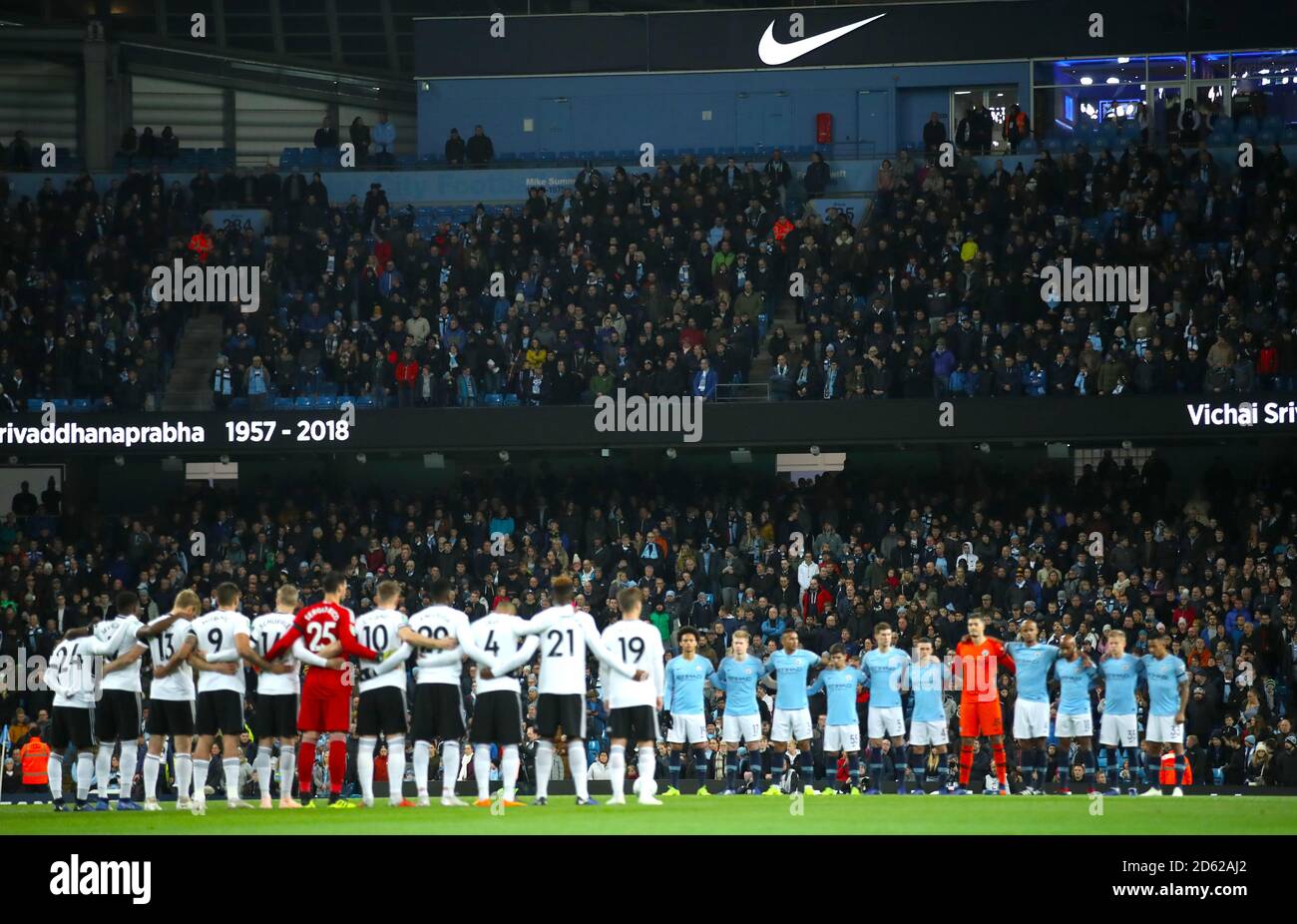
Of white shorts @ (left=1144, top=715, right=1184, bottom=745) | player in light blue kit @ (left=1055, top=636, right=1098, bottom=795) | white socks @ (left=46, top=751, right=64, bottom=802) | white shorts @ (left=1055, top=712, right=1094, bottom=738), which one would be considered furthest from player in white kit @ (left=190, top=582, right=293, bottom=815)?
white shorts @ (left=1144, top=715, right=1184, bottom=745)

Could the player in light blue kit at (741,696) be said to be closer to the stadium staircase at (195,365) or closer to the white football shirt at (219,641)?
the white football shirt at (219,641)

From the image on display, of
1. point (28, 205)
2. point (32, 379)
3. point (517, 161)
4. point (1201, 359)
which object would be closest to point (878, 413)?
point (1201, 359)

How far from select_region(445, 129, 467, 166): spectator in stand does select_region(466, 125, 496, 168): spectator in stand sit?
0.15 m

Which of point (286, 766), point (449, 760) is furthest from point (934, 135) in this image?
point (286, 766)

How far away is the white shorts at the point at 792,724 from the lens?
24.2 meters

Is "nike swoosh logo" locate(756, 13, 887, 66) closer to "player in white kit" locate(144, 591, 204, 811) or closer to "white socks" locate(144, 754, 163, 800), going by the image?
"player in white kit" locate(144, 591, 204, 811)

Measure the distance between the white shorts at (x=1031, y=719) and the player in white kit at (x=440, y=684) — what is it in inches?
323

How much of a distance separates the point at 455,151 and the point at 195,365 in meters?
8.35

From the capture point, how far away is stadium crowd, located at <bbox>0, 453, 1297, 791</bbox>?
2850 cm

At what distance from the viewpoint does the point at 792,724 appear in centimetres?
2423

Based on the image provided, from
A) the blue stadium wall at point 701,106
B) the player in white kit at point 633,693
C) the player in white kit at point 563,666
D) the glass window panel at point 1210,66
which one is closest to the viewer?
the player in white kit at point 563,666

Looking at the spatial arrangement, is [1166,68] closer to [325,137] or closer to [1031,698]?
[325,137]

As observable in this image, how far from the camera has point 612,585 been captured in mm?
31984

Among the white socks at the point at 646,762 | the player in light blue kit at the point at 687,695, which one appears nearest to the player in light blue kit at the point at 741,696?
the player in light blue kit at the point at 687,695
